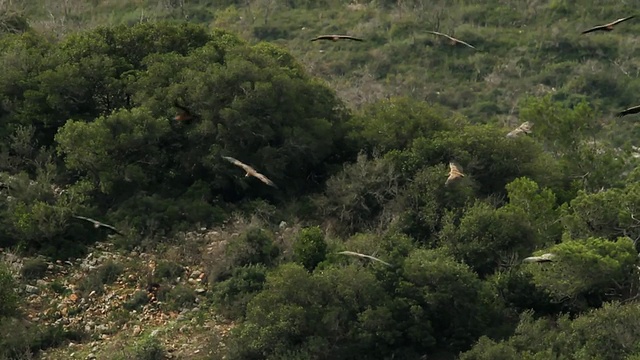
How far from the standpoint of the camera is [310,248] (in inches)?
1116

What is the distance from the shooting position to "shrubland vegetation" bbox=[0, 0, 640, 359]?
85.5 feet

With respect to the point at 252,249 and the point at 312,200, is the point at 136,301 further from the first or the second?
the point at 312,200

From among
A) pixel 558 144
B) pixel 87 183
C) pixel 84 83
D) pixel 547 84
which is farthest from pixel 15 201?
pixel 547 84

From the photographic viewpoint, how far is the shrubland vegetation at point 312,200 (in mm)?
26062

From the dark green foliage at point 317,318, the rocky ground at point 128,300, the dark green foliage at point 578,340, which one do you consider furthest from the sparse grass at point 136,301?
the dark green foliage at point 578,340

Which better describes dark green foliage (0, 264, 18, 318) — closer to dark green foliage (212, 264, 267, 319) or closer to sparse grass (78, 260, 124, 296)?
sparse grass (78, 260, 124, 296)

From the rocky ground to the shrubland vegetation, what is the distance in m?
0.29

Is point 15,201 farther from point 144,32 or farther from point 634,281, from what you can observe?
point 634,281

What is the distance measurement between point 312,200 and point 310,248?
5071mm

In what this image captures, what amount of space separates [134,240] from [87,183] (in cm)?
254

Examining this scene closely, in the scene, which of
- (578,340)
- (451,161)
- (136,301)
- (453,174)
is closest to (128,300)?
(136,301)

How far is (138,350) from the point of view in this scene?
25.6 m

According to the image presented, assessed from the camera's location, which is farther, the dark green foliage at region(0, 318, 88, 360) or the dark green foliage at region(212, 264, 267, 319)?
the dark green foliage at region(212, 264, 267, 319)

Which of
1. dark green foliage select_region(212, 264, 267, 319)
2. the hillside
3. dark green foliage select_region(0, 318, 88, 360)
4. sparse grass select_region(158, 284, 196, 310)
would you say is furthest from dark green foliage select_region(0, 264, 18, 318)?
the hillside
